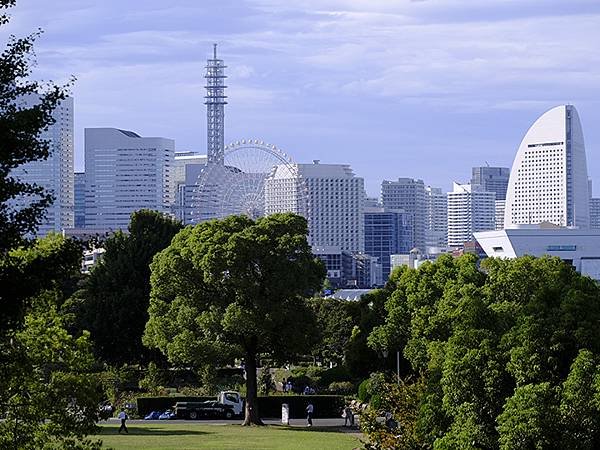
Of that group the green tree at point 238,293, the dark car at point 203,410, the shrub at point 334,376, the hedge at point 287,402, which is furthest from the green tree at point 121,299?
the green tree at point 238,293

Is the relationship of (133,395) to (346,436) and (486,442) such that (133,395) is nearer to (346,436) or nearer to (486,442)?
(346,436)

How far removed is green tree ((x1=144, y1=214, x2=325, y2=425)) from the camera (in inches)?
1951

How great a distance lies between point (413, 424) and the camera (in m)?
30.5

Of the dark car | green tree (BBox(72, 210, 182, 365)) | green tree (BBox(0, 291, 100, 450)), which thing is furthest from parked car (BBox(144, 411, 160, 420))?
green tree (BBox(0, 291, 100, 450))

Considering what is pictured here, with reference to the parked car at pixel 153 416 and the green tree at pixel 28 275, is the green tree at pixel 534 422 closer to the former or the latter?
the green tree at pixel 28 275

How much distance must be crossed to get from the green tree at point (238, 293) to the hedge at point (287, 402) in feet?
17.7

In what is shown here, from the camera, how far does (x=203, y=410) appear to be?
184 ft

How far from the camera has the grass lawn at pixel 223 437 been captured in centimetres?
4059

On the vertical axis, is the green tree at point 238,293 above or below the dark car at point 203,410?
above

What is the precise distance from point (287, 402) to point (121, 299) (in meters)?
15.1

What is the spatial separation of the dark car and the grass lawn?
172 inches

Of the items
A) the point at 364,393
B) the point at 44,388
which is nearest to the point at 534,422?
the point at 44,388

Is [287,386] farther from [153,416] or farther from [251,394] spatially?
[251,394]

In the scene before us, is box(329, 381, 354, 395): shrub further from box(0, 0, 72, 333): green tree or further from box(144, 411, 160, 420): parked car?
box(0, 0, 72, 333): green tree
